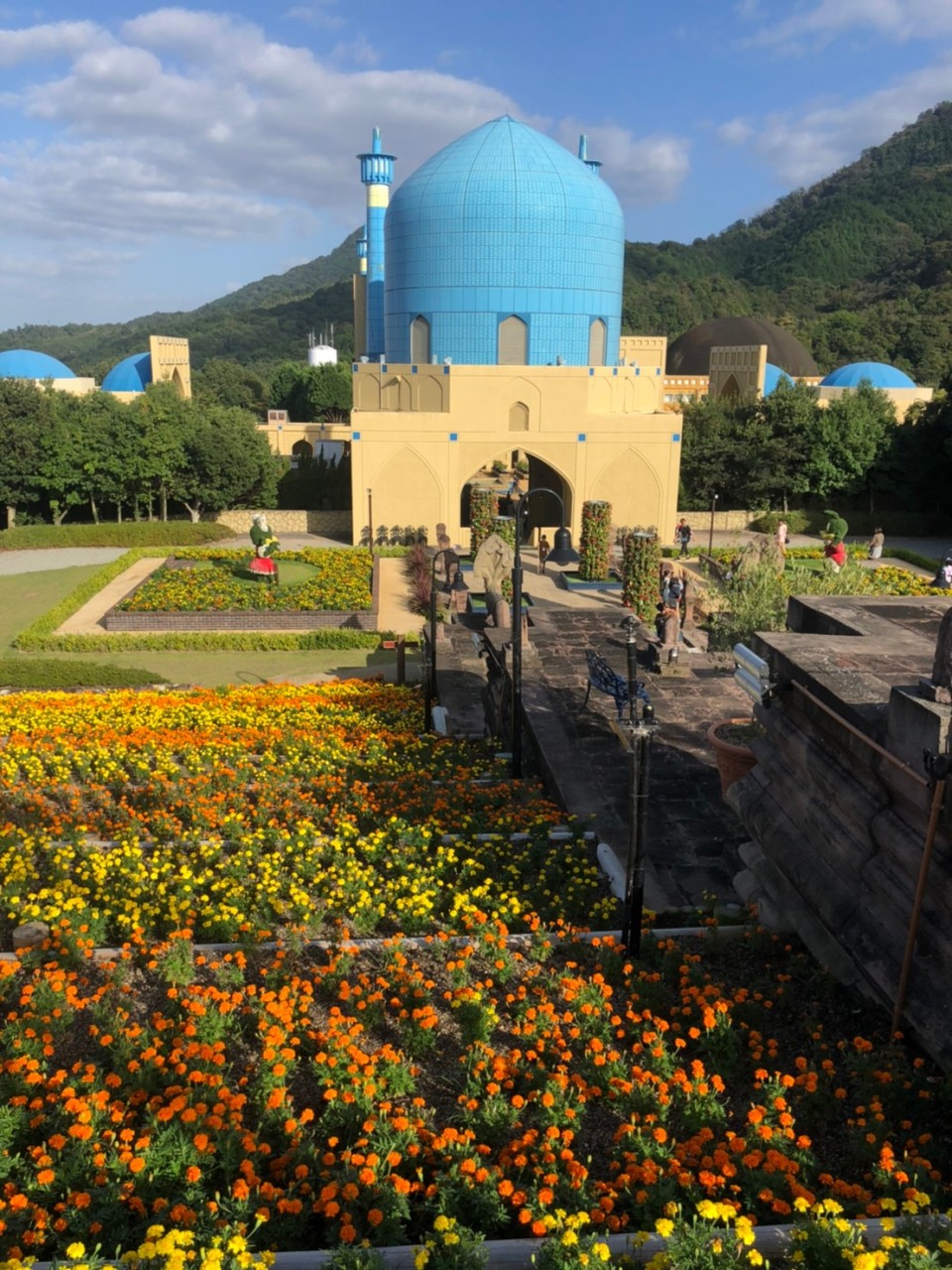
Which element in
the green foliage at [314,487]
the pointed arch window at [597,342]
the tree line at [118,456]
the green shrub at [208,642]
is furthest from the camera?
the green foliage at [314,487]

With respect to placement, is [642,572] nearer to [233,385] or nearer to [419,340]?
[419,340]

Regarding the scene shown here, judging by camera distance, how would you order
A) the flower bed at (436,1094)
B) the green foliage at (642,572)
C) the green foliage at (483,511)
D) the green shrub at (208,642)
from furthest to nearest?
the green foliage at (483,511) → the green foliage at (642,572) → the green shrub at (208,642) → the flower bed at (436,1094)

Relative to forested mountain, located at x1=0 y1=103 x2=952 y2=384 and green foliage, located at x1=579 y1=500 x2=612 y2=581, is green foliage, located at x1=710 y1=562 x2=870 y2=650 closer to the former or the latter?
green foliage, located at x1=579 y1=500 x2=612 y2=581

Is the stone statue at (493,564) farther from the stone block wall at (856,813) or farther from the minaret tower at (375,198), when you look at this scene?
the minaret tower at (375,198)

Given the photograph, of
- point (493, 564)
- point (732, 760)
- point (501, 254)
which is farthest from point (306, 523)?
point (732, 760)

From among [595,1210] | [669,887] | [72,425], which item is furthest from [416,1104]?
[72,425]

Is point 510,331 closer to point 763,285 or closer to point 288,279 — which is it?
point 763,285

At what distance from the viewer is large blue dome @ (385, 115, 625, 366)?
2998 cm

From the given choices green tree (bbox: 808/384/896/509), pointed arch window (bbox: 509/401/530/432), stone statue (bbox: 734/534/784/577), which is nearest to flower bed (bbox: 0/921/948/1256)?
stone statue (bbox: 734/534/784/577)

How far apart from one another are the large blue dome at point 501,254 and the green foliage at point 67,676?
1890 centimetres

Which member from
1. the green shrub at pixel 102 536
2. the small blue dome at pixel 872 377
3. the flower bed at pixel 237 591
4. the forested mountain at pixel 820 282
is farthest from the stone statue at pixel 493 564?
the forested mountain at pixel 820 282

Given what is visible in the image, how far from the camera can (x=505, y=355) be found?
30.7 m

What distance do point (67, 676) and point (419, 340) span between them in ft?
65.4

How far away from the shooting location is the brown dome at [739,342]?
46375mm
